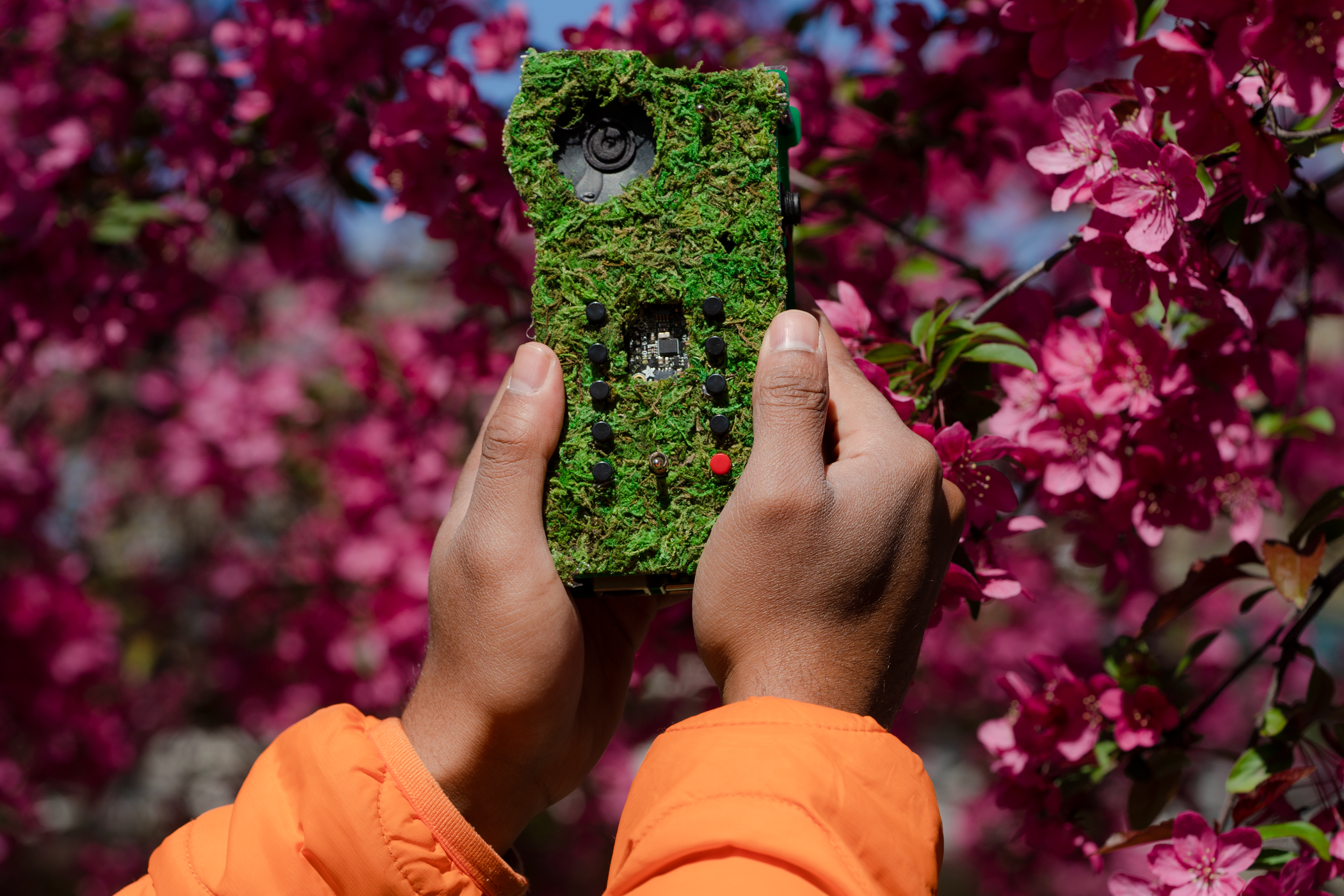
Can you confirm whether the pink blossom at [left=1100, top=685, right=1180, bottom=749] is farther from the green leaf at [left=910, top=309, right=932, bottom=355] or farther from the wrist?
the wrist

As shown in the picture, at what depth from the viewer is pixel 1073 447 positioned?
134cm

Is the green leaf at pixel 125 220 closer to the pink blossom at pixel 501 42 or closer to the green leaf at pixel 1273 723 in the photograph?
the pink blossom at pixel 501 42

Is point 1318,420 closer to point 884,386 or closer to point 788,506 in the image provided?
point 884,386

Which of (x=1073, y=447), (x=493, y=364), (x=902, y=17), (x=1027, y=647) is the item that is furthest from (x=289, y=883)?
(x=1027, y=647)

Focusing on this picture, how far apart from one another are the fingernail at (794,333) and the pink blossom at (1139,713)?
83 centimetres

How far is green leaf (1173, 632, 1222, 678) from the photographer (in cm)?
143

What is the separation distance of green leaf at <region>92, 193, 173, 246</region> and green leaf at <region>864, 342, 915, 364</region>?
1.77 metres

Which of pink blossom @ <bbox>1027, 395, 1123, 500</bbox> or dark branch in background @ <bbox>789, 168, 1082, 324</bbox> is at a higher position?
dark branch in background @ <bbox>789, 168, 1082, 324</bbox>

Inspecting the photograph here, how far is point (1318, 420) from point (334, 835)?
1679mm

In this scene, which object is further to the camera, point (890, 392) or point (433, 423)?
point (433, 423)

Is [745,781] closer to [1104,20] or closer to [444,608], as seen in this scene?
[444,608]

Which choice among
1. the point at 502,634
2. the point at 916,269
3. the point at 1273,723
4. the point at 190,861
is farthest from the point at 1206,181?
the point at 190,861

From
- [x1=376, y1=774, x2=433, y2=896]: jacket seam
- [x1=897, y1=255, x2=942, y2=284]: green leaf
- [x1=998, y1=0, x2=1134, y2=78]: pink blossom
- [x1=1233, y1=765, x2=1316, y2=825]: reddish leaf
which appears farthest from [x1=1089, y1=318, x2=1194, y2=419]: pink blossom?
[x1=376, y1=774, x2=433, y2=896]: jacket seam

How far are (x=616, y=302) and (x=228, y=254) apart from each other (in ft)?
13.3
